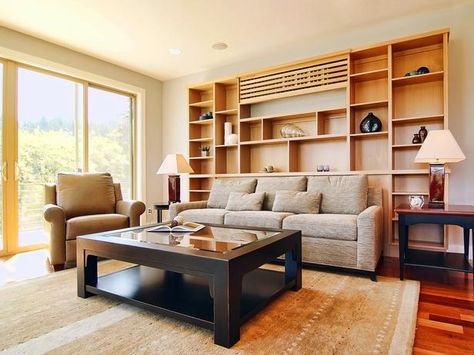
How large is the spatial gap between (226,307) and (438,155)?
219 centimetres

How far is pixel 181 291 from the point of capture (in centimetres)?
198

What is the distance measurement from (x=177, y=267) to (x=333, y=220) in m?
1.59

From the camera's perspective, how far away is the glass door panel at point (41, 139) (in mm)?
3754

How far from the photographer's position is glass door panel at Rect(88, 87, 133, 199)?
4590 mm

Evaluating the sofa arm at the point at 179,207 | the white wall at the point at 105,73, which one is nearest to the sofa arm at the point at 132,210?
the sofa arm at the point at 179,207

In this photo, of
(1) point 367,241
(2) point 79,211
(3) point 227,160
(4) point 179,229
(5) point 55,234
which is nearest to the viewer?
(4) point 179,229

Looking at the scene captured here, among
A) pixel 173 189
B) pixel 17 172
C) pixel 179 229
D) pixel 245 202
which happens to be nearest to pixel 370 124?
pixel 245 202

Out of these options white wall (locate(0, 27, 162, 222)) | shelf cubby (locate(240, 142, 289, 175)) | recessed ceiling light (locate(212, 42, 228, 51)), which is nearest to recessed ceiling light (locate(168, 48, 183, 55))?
recessed ceiling light (locate(212, 42, 228, 51))

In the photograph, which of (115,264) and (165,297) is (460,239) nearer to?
(165,297)

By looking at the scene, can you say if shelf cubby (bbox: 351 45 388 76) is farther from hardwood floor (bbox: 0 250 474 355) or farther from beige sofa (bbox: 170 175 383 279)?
hardwood floor (bbox: 0 250 474 355)

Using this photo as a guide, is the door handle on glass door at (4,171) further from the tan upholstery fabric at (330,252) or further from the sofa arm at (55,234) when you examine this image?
the tan upholstery fabric at (330,252)

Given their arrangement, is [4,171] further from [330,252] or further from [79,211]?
[330,252]

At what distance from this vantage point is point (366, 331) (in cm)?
167

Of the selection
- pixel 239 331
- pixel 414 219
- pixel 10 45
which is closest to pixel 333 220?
pixel 414 219
